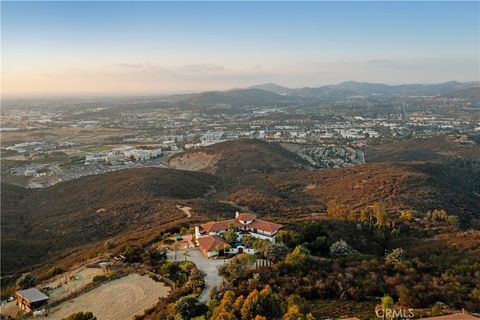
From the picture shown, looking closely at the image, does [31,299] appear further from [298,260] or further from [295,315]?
[295,315]

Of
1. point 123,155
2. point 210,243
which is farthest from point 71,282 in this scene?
point 123,155

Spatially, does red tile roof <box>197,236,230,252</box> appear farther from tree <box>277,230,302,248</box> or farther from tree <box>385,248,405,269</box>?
tree <box>385,248,405,269</box>

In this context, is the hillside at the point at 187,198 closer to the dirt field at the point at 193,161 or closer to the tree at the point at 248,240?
the dirt field at the point at 193,161

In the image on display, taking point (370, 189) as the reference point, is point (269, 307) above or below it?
above

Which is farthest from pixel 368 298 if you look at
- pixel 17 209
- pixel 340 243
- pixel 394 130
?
pixel 394 130

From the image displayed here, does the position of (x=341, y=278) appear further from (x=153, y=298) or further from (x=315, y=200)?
(x=315, y=200)

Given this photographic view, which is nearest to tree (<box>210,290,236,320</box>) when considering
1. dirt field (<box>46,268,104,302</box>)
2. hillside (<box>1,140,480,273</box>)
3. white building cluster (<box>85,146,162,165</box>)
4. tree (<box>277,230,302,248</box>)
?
tree (<box>277,230,302,248</box>)

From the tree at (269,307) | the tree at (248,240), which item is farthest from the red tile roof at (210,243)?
the tree at (269,307)
